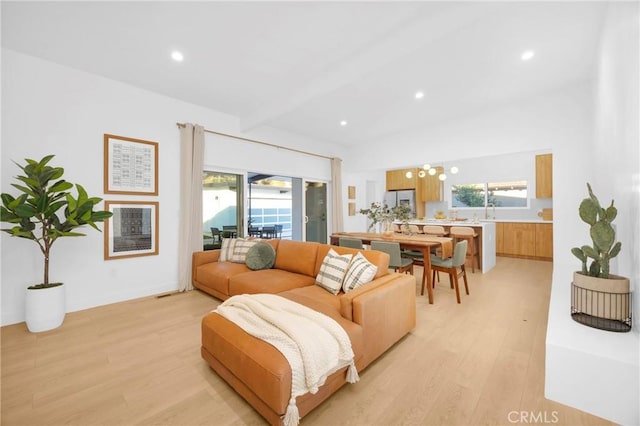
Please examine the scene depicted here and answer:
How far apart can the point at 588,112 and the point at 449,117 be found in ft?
5.87

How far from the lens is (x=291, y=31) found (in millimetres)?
2490

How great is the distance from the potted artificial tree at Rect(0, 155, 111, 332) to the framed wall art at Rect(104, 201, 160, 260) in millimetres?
638

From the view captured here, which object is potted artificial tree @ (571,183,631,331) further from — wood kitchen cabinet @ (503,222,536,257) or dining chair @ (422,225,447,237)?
wood kitchen cabinet @ (503,222,536,257)

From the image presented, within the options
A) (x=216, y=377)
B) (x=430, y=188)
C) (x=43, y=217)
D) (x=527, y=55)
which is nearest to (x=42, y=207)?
(x=43, y=217)

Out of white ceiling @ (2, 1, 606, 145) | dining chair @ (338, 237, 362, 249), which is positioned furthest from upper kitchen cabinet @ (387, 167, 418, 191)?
dining chair @ (338, 237, 362, 249)

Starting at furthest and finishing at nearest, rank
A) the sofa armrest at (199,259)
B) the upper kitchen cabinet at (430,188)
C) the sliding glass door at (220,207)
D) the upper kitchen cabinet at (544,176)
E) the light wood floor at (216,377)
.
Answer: the upper kitchen cabinet at (430,188)
the upper kitchen cabinet at (544,176)
the sliding glass door at (220,207)
the sofa armrest at (199,259)
the light wood floor at (216,377)

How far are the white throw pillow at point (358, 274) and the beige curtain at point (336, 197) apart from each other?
3855 mm

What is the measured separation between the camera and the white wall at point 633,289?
1.44m

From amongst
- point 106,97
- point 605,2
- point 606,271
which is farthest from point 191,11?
point 606,271

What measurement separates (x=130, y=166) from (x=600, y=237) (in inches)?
190

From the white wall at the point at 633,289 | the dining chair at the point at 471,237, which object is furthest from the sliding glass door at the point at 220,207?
the white wall at the point at 633,289

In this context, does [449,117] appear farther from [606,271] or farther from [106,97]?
[106,97]

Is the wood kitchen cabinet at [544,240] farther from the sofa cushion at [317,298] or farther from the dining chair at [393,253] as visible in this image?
the sofa cushion at [317,298]

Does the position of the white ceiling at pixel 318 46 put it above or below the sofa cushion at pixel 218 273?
above
